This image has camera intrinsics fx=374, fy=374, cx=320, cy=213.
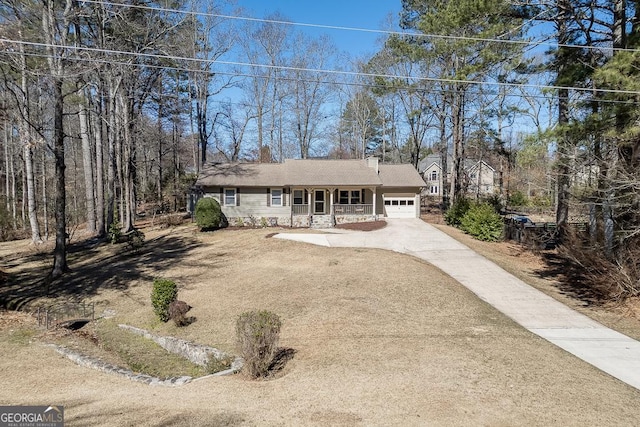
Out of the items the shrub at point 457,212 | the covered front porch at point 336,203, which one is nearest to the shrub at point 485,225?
the shrub at point 457,212

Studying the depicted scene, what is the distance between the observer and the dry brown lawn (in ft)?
15.7

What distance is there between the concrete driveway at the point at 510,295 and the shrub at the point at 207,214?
429 cm

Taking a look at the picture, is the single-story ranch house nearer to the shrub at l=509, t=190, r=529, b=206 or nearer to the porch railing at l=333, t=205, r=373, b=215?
the porch railing at l=333, t=205, r=373, b=215

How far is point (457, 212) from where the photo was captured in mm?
23156

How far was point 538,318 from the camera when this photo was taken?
9867 millimetres

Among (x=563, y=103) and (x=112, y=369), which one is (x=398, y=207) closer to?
(x=563, y=103)

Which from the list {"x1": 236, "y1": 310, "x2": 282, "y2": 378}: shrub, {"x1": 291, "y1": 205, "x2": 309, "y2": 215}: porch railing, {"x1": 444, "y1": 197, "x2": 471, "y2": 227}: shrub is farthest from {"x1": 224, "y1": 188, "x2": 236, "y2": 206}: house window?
{"x1": 236, "y1": 310, "x2": 282, "y2": 378}: shrub

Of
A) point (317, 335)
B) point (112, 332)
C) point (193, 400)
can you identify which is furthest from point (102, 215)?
point (193, 400)

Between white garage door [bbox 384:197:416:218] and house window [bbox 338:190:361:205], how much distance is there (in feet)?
6.29

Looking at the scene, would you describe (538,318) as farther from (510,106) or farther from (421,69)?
(510,106)

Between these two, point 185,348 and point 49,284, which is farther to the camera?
point 49,284

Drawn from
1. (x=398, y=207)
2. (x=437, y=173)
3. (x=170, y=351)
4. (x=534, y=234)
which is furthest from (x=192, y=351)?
(x=437, y=173)

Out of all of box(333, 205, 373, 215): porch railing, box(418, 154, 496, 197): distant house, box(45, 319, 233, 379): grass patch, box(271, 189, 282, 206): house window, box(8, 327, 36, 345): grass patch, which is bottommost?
box(45, 319, 233, 379): grass patch

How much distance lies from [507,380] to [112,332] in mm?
9281
